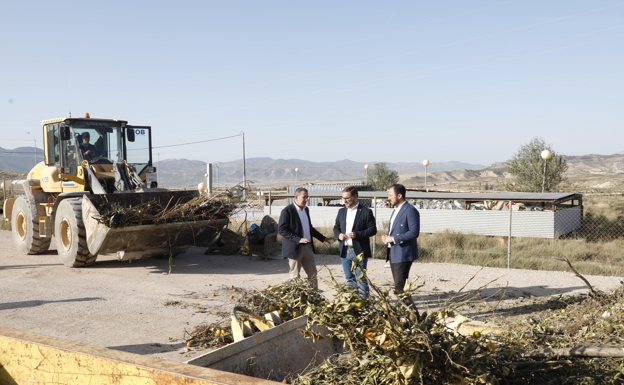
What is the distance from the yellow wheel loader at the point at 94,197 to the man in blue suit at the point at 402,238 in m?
5.36

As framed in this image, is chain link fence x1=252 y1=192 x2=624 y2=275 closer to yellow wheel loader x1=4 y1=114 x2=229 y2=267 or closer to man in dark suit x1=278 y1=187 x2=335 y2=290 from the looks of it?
yellow wheel loader x1=4 y1=114 x2=229 y2=267

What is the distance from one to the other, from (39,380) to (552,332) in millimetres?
3923

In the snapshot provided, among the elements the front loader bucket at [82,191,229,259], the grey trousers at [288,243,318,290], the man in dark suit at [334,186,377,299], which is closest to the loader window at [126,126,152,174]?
the front loader bucket at [82,191,229,259]

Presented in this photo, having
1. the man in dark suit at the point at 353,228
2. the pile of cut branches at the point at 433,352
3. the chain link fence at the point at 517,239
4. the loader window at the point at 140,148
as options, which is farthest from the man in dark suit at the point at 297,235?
the loader window at the point at 140,148

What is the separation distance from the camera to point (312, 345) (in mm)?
4777

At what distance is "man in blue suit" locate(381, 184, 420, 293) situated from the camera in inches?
256

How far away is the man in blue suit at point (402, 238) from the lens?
6492mm

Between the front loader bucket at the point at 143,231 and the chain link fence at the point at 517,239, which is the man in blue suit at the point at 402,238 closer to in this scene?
the front loader bucket at the point at 143,231

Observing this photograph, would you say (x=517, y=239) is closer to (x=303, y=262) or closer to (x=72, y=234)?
(x=303, y=262)

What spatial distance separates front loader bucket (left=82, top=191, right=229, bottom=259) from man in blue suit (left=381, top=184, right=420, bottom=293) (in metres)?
5.37

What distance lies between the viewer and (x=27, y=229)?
13141 mm

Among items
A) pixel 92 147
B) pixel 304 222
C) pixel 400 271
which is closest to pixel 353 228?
pixel 304 222

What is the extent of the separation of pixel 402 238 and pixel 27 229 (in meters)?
10.5

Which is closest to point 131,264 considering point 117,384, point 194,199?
point 194,199
